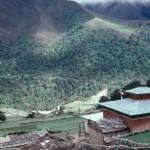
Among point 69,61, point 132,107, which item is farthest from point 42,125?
point 69,61

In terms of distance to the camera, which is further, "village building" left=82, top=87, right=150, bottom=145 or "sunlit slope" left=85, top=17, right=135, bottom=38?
A: "sunlit slope" left=85, top=17, right=135, bottom=38

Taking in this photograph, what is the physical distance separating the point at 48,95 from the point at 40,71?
20.4 m

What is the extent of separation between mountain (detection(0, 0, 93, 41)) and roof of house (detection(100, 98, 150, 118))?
124 metres

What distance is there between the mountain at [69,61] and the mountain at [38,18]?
0.76m

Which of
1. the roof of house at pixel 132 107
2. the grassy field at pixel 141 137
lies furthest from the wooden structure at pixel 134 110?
the grassy field at pixel 141 137

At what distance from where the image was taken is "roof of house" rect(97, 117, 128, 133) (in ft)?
72.7

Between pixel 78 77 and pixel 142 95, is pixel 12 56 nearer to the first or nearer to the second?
pixel 78 77

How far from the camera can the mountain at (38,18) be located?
15731 cm

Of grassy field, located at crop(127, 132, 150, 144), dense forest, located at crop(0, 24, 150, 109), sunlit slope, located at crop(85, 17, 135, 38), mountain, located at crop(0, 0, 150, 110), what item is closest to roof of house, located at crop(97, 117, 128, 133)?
grassy field, located at crop(127, 132, 150, 144)

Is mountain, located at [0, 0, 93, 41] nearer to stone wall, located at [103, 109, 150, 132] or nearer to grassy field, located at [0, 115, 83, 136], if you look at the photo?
grassy field, located at [0, 115, 83, 136]

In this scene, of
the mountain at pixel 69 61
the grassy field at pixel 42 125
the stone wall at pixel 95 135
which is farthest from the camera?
the mountain at pixel 69 61

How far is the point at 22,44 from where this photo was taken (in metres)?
141

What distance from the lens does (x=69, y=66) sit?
11425 cm

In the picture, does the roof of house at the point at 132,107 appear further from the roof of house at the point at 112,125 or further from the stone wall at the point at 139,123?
the roof of house at the point at 112,125
